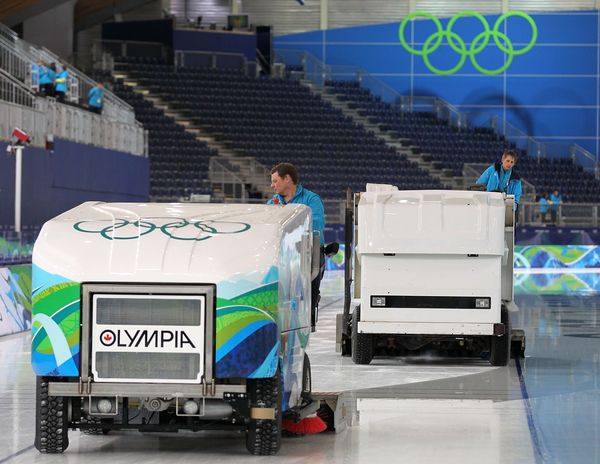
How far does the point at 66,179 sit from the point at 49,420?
21998 mm

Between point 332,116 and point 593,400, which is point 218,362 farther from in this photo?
point 332,116

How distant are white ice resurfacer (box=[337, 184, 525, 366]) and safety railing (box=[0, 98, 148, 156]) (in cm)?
1305

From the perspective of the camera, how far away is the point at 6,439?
843 cm

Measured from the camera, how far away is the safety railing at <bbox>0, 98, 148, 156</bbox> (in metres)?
25.4

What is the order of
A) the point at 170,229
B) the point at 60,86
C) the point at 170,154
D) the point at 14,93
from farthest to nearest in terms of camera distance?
the point at 170,154 < the point at 60,86 < the point at 14,93 < the point at 170,229

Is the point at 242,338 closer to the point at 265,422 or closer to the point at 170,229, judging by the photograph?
the point at 265,422

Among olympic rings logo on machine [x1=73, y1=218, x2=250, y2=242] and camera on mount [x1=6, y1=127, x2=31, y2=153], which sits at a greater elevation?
camera on mount [x1=6, y1=127, x2=31, y2=153]

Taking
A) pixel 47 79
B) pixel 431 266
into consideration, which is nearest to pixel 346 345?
pixel 431 266

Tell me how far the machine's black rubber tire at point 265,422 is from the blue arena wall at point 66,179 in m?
17.0

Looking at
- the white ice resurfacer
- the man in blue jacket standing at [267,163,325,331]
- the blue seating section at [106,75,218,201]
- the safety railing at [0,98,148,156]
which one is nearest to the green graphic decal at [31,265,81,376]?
the man in blue jacket standing at [267,163,325,331]

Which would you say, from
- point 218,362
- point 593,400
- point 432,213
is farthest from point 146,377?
point 432,213

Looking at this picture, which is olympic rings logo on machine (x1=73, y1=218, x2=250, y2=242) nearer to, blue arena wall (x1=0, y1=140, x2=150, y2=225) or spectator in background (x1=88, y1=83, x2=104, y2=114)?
blue arena wall (x1=0, y1=140, x2=150, y2=225)

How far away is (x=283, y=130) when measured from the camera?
48.0 meters

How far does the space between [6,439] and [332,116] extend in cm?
4152
